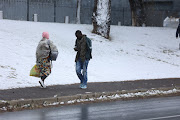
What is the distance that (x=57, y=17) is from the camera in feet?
122

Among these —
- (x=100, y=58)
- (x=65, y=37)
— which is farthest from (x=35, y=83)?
(x=65, y=37)

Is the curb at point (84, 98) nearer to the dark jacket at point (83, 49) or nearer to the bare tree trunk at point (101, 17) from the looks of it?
the dark jacket at point (83, 49)

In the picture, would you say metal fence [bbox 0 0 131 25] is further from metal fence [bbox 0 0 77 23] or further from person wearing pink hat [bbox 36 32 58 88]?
person wearing pink hat [bbox 36 32 58 88]

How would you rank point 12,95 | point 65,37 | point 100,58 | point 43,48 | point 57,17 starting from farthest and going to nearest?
point 57,17 < point 65,37 < point 100,58 < point 43,48 < point 12,95

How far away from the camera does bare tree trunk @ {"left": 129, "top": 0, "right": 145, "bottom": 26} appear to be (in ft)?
103

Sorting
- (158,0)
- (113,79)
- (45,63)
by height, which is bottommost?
(113,79)

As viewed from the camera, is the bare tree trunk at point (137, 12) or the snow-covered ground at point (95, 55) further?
the bare tree trunk at point (137, 12)

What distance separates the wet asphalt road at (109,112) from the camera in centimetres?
891

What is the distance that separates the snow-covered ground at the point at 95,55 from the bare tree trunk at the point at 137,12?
3.80 meters

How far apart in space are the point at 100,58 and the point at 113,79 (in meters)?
3.27

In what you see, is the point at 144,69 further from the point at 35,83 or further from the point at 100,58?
the point at 35,83

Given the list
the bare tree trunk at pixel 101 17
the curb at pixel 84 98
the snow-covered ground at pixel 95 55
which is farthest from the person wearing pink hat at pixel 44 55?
the bare tree trunk at pixel 101 17

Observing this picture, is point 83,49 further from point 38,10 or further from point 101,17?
point 38,10

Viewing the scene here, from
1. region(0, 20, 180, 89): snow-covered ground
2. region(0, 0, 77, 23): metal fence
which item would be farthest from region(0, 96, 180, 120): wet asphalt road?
region(0, 0, 77, 23): metal fence
